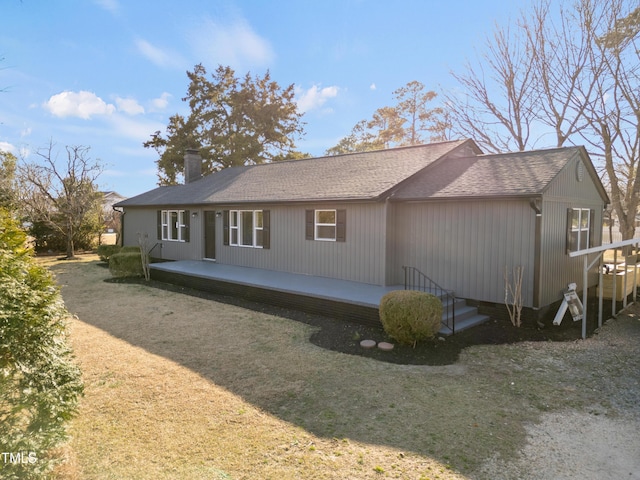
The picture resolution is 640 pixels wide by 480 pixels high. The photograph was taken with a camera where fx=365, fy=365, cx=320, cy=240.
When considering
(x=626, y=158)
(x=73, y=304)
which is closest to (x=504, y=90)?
(x=626, y=158)

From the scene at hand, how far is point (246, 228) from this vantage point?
1345cm

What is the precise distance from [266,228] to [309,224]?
1963mm

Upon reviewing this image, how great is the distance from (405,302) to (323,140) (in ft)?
105

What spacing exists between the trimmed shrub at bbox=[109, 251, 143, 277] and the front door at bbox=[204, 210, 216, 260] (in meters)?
2.50

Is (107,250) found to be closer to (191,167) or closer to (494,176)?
(191,167)

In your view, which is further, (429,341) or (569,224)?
(569,224)

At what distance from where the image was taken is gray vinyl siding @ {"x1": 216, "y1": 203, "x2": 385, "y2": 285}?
9.77 m

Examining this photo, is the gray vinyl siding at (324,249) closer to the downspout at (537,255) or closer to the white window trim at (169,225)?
the downspout at (537,255)

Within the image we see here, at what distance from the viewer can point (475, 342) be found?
6.95 meters

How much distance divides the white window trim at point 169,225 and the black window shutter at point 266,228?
5.10 meters

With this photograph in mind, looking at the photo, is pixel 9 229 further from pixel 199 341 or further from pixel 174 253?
pixel 174 253

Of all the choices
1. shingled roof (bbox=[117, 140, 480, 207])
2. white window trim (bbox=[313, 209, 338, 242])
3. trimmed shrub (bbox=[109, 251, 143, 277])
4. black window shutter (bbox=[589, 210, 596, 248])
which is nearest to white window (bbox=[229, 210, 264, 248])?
shingled roof (bbox=[117, 140, 480, 207])

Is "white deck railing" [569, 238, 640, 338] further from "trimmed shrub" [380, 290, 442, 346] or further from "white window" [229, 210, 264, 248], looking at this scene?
"white window" [229, 210, 264, 248]

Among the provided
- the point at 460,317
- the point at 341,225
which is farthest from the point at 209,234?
the point at 460,317
